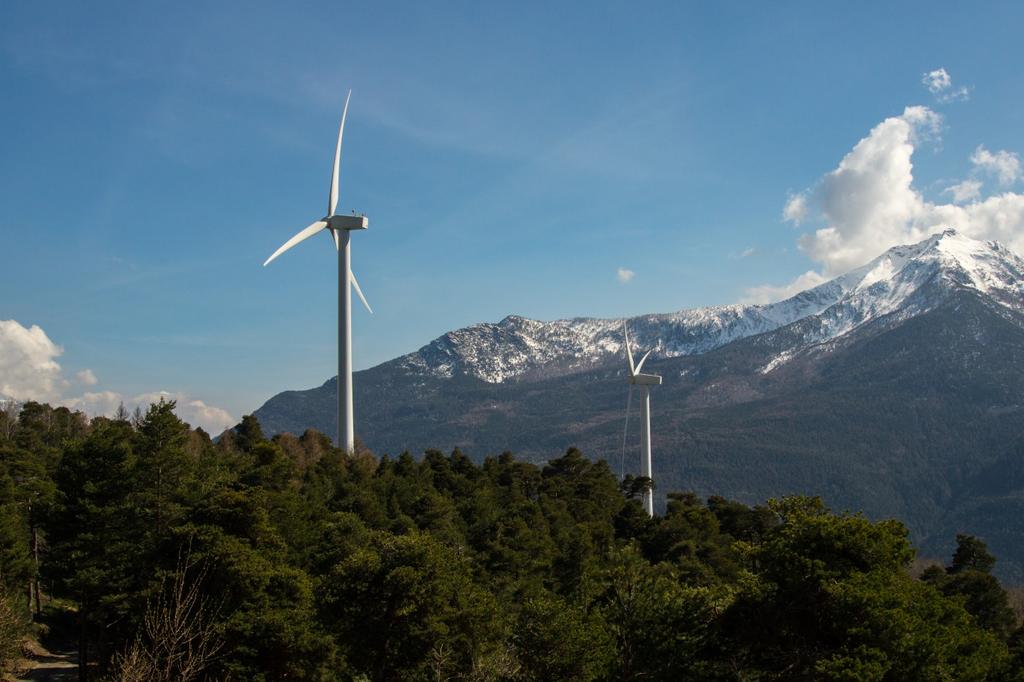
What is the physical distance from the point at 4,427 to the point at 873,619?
112763mm

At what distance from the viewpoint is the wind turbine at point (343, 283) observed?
106562mm

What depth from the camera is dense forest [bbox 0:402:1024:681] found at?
37.1m

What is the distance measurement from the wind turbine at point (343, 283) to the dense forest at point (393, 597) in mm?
34748

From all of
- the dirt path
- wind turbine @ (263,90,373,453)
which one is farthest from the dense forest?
wind turbine @ (263,90,373,453)

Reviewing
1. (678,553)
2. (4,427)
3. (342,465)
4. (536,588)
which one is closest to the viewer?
(536,588)

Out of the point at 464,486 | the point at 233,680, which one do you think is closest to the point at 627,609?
the point at 233,680

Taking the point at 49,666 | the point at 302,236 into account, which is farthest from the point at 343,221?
the point at 49,666

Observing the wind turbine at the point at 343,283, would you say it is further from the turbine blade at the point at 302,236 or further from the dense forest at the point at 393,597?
the dense forest at the point at 393,597

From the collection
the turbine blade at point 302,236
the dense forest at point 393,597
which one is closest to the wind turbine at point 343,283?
the turbine blade at point 302,236

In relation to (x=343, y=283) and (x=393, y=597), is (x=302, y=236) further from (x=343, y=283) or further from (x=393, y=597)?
(x=393, y=597)

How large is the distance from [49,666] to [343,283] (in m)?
53.3

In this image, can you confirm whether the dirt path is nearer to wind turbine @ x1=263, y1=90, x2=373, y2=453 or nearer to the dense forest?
the dense forest

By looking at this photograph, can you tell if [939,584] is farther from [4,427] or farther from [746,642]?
[4,427]

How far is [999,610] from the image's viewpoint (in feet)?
255
